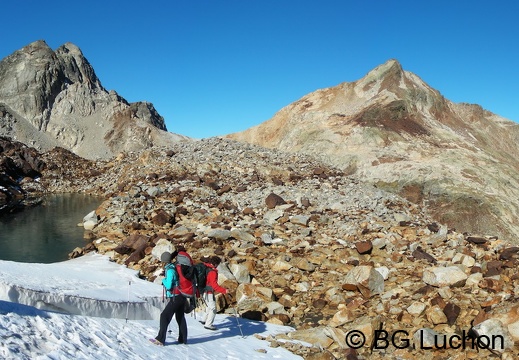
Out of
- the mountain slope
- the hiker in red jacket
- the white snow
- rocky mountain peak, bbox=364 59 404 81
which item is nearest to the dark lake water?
the white snow

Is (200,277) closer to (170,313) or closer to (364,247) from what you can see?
(170,313)

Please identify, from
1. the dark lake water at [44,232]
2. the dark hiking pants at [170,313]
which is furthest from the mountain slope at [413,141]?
the dark hiking pants at [170,313]

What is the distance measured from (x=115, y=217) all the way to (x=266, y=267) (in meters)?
9.23

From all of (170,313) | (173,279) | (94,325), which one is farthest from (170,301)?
(94,325)

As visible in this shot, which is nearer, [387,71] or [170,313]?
[170,313]

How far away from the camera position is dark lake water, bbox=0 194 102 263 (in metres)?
16.1

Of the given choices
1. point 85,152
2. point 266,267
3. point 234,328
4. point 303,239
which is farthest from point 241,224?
point 85,152

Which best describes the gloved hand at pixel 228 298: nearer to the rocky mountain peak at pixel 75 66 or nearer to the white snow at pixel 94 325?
the white snow at pixel 94 325

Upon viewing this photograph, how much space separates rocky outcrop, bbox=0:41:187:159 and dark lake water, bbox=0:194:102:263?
1566 inches

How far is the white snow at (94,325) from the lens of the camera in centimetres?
552

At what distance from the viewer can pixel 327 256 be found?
1361cm

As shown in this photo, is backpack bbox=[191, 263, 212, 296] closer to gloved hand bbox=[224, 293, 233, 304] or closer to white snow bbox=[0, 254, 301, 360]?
white snow bbox=[0, 254, 301, 360]

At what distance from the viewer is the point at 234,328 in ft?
30.1

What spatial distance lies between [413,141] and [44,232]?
34.8m
